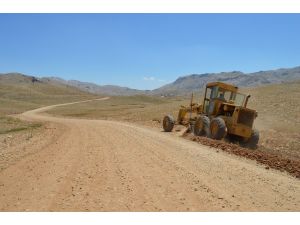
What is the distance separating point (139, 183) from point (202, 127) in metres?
12.5

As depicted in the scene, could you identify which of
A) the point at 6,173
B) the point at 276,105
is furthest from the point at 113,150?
the point at 276,105

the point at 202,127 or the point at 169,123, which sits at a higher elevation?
the point at 202,127

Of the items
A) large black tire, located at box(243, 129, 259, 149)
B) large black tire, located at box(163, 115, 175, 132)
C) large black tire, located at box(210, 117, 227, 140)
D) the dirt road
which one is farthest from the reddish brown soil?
large black tire, located at box(163, 115, 175, 132)

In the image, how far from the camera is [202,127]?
2122cm

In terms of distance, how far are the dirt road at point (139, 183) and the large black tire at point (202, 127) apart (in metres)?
6.38

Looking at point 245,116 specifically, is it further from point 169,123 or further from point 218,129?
point 169,123

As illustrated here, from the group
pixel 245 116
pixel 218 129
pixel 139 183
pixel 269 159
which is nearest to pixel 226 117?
pixel 245 116

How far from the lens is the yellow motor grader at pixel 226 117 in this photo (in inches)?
771

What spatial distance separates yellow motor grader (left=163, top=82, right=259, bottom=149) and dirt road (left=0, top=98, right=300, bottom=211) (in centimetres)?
558

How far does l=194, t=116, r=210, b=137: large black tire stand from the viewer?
20672mm

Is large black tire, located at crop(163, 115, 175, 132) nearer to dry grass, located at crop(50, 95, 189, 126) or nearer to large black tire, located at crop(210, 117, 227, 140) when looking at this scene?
large black tire, located at crop(210, 117, 227, 140)

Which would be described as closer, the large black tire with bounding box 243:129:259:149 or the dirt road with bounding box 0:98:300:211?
the dirt road with bounding box 0:98:300:211

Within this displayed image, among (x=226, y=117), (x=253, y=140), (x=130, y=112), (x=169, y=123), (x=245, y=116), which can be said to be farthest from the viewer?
(x=130, y=112)

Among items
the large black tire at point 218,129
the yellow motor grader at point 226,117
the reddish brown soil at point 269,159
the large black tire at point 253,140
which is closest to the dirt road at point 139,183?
the reddish brown soil at point 269,159
